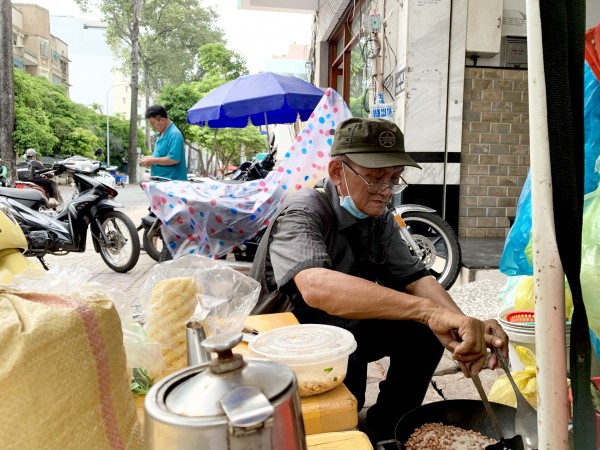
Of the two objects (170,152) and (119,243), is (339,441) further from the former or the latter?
(170,152)

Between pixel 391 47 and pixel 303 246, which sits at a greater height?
pixel 391 47

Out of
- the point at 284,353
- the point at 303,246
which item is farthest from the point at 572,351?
the point at 303,246

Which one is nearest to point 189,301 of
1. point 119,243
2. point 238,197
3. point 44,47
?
point 238,197

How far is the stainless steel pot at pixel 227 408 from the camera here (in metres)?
0.54

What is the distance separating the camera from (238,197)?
470 cm

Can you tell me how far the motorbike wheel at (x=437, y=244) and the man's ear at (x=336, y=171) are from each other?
94.7 inches

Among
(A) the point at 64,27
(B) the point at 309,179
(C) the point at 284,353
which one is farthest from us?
(A) the point at 64,27

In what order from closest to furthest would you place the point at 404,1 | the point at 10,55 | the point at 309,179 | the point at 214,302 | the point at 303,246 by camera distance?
the point at 214,302
the point at 303,246
the point at 309,179
the point at 404,1
the point at 10,55

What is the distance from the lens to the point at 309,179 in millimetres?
4402

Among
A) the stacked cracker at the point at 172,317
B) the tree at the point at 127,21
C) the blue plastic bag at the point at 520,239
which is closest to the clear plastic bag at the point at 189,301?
the stacked cracker at the point at 172,317

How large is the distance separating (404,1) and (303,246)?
4.32m

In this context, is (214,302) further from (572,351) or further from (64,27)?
(64,27)

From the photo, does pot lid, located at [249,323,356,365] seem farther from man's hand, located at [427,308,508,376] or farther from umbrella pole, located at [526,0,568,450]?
umbrella pole, located at [526,0,568,450]

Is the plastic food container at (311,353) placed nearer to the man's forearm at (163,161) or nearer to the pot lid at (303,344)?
the pot lid at (303,344)
